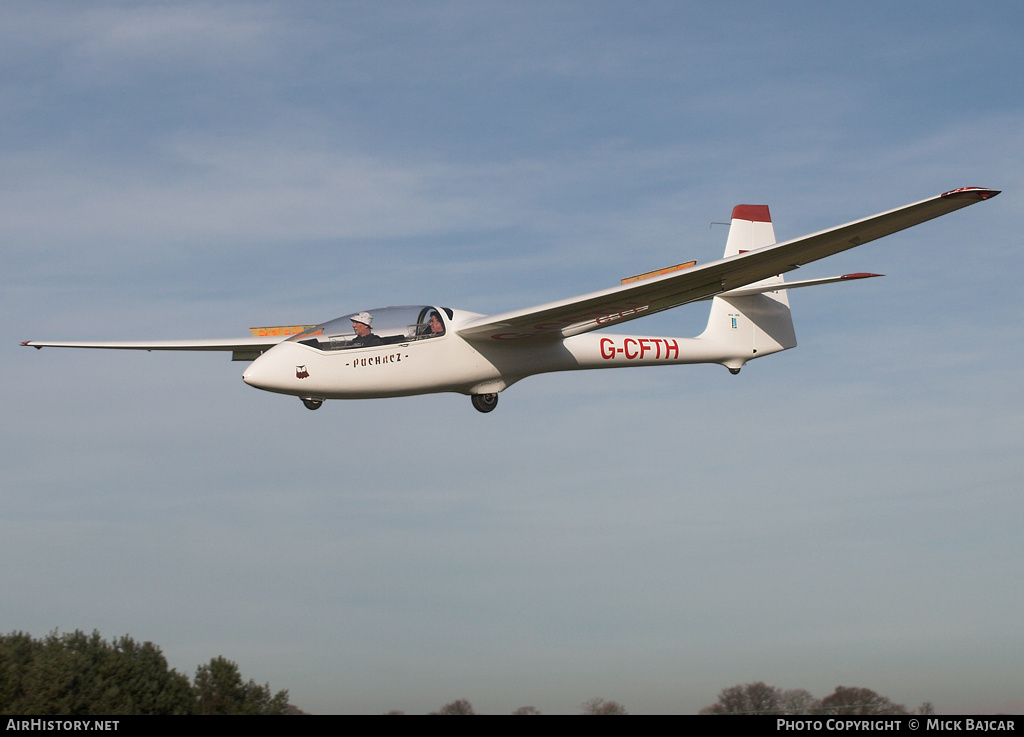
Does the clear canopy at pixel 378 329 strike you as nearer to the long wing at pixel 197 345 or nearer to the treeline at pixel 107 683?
the long wing at pixel 197 345

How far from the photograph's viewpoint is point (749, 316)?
75.9 feet

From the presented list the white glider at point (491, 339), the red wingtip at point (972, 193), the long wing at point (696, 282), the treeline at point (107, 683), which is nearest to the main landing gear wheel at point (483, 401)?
the white glider at point (491, 339)

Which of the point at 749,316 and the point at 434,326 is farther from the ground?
the point at 749,316

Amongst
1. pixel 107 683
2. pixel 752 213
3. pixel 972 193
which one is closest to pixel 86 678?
pixel 107 683

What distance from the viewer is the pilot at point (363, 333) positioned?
17312 mm

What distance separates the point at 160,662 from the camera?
4875 cm

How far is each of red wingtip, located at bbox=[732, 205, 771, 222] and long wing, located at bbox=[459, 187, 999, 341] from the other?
6894mm

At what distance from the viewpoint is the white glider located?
53.0ft

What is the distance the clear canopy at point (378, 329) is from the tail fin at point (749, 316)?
7.36m

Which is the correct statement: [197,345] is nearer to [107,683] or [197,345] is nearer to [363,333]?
[363,333]

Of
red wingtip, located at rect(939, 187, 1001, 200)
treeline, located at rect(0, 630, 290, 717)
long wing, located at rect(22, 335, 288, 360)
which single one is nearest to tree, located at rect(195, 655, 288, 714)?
treeline, located at rect(0, 630, 290, 717)

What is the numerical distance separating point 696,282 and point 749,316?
6228 mm
